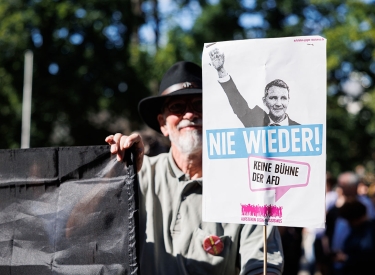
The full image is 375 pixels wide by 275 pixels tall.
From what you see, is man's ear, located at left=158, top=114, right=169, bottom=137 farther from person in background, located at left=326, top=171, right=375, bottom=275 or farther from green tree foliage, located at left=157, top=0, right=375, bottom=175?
green tree foliage, located at left=157, top=0, right=375, bottom=175

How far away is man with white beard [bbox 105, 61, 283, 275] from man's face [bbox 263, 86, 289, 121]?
0.58m

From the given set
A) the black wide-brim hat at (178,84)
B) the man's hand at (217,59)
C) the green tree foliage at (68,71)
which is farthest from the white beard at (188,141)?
the green tree foliage at (68,71)

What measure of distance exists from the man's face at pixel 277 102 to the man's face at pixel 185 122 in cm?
69

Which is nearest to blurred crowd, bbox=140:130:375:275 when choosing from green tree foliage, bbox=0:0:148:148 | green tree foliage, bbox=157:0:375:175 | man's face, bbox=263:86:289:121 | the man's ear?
the man's ear

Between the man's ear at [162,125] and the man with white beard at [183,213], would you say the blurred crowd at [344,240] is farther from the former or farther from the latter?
the man with white beard at [183,213]

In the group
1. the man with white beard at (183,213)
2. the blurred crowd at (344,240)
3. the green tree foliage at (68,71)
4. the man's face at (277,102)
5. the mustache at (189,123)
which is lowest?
the blurred crowd at (344,240)

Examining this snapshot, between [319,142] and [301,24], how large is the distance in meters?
28.8

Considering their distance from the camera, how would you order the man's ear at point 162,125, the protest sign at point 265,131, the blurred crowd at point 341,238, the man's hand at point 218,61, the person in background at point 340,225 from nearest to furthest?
the protest sign at point 265,131, the man's hand at point 218,61, the man's ear at point 162,125, the blurred crowd at point 341,238, the person in background at point 340,225

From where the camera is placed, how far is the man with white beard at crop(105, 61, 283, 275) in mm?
2979

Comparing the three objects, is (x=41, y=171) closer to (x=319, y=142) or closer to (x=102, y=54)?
(x=319, y=142)

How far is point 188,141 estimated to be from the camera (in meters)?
3.29

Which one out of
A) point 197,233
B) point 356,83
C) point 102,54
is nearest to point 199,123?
point 197,233

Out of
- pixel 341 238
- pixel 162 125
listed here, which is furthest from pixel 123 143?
pixel 341 238

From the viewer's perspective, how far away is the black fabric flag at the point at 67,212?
2.72 m
